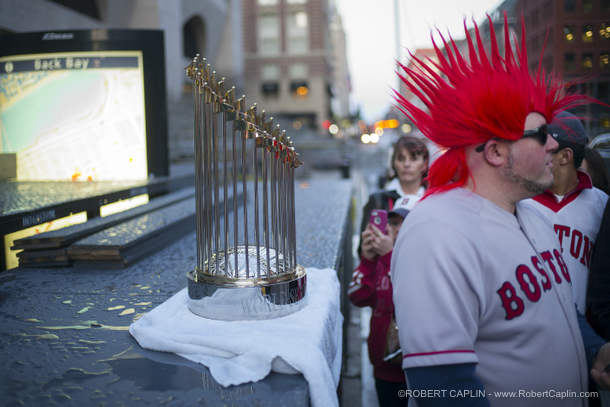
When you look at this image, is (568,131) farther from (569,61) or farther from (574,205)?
(569,61)

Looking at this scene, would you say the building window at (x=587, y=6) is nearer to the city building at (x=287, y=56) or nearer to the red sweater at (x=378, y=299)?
the red sweater at (x=378, y=299)

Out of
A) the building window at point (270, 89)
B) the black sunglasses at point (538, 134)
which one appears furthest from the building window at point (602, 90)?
the building window at point (270, 89)

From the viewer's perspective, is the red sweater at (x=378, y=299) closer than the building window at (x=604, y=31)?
Yes

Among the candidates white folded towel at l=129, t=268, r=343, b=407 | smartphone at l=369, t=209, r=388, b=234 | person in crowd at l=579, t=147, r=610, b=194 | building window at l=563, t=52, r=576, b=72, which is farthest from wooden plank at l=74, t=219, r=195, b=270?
building window at l=563, t=52, r=576, b=72

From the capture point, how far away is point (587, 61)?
373cm

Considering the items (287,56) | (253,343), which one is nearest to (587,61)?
(253,343)

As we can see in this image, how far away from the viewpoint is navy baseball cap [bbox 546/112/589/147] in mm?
2383

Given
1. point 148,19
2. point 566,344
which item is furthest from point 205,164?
point 148,19

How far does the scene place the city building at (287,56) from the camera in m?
→ 52.4

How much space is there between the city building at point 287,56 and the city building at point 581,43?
48773mm

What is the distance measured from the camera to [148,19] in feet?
65.8

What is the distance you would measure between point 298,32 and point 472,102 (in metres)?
55.3

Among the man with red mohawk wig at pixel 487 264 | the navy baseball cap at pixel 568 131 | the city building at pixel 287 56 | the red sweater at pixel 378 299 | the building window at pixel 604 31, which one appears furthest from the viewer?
the city building at pixel 287 56

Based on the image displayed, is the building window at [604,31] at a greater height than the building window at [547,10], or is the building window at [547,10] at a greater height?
the building window at [547,10]
